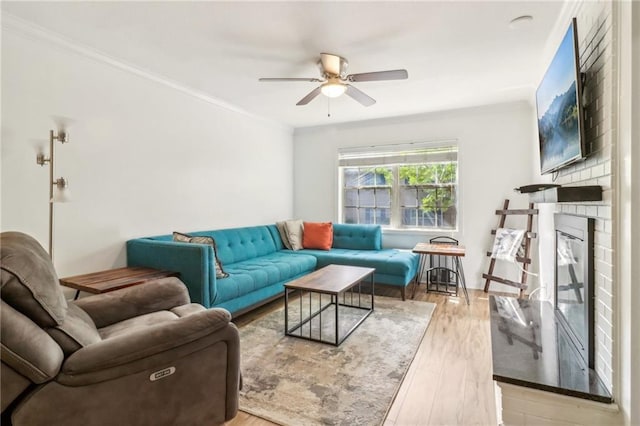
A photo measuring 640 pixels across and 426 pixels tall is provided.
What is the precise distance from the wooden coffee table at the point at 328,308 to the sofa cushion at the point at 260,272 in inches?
15.0

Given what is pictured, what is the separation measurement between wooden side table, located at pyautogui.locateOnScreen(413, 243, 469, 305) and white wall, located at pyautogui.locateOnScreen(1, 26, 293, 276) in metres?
2.55

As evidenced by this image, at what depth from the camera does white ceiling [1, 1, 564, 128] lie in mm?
2148

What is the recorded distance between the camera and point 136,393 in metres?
1.35

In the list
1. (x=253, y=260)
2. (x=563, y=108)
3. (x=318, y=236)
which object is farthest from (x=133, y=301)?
(x=318, y=236)

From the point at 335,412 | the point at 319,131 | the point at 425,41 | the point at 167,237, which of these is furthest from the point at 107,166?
Answer: the point at 319,131

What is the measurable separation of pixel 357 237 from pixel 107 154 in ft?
10.6

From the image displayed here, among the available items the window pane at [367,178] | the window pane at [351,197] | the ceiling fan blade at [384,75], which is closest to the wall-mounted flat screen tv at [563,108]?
the ceiling fan blade at [384,75]

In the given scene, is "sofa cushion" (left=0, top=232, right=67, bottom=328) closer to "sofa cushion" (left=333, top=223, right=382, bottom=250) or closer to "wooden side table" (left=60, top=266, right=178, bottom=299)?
"wooden side table" (left=60, top=266, right=178, bottom=299)

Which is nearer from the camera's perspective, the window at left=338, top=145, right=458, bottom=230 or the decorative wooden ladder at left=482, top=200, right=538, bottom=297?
the decorative wooden ladder at left=482, top=200, right=538, bottom=297

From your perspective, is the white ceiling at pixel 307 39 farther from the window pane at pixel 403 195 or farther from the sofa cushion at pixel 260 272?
the sofa cushion at pixel 260 272

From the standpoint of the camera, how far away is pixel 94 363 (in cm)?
126

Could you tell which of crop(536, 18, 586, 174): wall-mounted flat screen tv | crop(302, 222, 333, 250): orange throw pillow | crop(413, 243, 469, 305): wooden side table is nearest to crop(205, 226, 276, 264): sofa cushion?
crop(302, 222, 333, 250): orange throw pillow

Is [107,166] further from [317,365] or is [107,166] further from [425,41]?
[425,41]

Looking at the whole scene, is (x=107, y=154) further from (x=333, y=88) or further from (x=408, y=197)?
(x=408, y=197)
